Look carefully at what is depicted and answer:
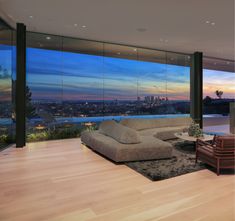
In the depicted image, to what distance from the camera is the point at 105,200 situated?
110 inches

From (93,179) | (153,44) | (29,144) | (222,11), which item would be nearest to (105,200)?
(93,179)

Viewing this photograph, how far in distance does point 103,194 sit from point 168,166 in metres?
1.63

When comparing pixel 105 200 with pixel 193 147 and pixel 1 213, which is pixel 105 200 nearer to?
pixel 1 213

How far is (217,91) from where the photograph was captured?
11750mm

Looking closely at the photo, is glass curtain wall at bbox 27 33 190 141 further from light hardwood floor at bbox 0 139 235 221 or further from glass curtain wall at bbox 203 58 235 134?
light hardwood floor at bbox 0 139 235 221

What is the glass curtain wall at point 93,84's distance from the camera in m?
6.81

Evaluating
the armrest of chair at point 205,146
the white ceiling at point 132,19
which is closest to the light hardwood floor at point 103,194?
the armrest of chair at point 205,146

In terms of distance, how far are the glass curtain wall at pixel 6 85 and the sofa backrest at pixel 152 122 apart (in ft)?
10.6

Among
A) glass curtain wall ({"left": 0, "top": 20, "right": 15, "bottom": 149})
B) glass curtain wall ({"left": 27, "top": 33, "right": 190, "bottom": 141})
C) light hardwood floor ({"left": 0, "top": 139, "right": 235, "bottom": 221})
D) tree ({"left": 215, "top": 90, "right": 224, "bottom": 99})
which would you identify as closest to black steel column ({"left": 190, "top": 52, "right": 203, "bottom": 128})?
glass curtain wall ({"left": 27, "top": 33, "right": 190, "bottom": 141})

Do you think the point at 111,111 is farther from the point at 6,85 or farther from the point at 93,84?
the point at 6,85

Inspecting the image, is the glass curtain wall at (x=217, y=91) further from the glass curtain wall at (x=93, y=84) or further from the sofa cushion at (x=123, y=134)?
the sofa cushion at (x=123, y=134)

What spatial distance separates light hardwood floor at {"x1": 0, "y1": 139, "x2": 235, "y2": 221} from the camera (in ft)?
8.05

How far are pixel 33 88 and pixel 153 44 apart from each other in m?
4.35

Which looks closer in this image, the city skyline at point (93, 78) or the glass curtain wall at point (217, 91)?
the city skyline at point (93, 78)
